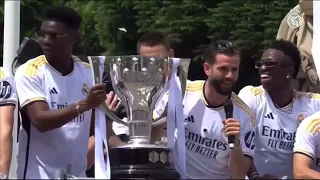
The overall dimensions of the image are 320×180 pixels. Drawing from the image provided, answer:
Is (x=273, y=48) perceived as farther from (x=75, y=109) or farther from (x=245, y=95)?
(x=75, y=109)

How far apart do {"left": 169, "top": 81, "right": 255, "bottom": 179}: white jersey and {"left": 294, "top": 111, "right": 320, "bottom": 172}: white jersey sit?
251 millimetres

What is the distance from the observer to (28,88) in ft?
12.3

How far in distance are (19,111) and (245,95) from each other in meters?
1.38

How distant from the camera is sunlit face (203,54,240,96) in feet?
13.0

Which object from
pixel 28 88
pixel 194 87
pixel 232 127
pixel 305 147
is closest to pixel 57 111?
pixel 28 88

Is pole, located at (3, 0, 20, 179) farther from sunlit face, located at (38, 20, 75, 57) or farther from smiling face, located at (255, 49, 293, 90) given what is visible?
smiling face, located at (255, 49, 293, 90)

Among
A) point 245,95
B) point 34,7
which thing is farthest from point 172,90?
point 34,7

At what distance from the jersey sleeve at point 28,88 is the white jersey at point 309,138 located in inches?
54.1

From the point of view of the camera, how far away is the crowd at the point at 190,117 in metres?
3.74

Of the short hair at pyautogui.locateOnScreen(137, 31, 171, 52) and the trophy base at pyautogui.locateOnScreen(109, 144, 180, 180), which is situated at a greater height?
the short hair at pyautogui.locateOnScreen(137, 31, 171, 52)

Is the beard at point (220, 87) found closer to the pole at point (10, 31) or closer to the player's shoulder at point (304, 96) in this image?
the player's shoulder at point (304, 96)

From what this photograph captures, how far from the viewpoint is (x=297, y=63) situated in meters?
4.48

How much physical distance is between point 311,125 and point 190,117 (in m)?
0.65

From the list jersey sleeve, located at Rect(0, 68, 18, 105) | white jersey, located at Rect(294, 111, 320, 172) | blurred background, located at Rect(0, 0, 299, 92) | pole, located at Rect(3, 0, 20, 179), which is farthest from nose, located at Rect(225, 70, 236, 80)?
blurred background, located at Rect(0, 0, 299, 92)
